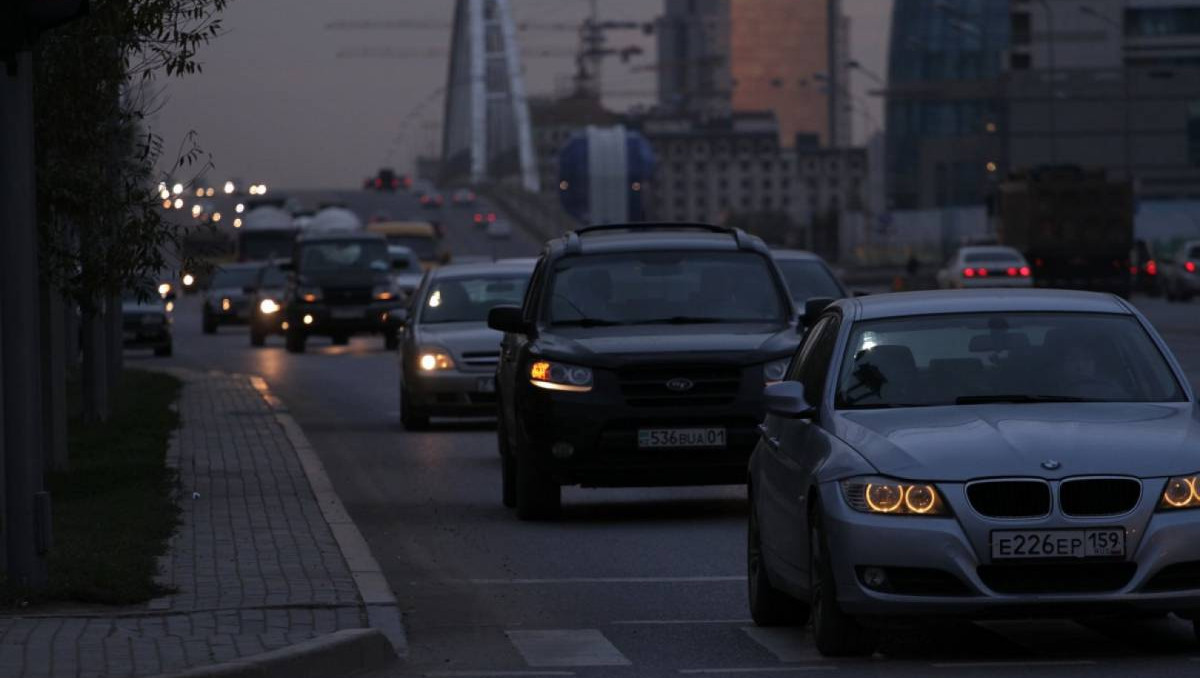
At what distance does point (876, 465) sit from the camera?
9.05 m

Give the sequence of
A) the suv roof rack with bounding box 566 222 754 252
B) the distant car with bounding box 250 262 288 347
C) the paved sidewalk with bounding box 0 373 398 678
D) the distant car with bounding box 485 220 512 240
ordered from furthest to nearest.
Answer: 1. the distant car with bounding box 485 220 512 240
2. the distant car with bounding box 250 262 288 347
3. the suv roof rack with bounding box 566 222 754 252
4. the paved sidewalk with bounding box 0 373 398 678

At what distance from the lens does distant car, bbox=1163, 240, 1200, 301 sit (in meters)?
69.9

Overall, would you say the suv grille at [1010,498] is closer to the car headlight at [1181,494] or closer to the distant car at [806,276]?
the car headlight at [1181,494]

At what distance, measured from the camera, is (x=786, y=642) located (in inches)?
397

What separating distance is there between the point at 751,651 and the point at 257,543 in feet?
14.1

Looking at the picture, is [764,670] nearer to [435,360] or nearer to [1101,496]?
[1101,496]

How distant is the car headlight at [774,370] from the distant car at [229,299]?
48.7 meters

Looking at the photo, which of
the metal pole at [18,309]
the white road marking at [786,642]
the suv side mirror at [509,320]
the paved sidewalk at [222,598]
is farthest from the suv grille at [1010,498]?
the suv side mirror at [509,320]

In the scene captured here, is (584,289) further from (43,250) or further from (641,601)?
(641,601)

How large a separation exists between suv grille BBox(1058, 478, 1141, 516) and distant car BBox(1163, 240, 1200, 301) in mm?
62703

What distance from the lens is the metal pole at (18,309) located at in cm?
1028

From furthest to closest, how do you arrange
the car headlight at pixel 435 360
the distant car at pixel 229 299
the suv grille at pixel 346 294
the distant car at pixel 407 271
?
the distant car at pixel 229 299 → the distant car at pixel 407 271 → the suv grille at pixel 346 294 → the car headlight at pixel 435 360

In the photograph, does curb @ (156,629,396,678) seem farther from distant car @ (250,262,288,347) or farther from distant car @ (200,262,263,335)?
distant car @ (200,262,263,335)

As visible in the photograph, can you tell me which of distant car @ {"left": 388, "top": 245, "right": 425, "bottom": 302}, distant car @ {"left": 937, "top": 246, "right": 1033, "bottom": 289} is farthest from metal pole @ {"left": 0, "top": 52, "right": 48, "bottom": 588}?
distant car @ {"left": 937, "top": 246, "right": 1033, "bottom": 289}
